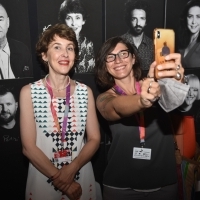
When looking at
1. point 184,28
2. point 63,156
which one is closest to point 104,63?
point 63,156

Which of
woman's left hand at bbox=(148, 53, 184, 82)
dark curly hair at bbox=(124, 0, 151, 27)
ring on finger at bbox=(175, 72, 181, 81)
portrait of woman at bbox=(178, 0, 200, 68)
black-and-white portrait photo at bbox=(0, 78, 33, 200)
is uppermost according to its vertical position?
dark curly hair at bbox=(124, 0, 151, 27)

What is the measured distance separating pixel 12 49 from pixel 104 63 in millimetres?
793

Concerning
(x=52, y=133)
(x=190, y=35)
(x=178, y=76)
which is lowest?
(x=52, y=133)

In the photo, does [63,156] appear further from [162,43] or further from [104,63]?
[162,43]

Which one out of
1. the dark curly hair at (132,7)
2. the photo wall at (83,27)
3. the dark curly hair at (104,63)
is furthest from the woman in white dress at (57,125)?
the dark curly hair at (132,7)

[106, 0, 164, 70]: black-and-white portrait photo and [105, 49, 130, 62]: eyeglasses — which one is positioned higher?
[106, 0, 164, 70]: black-and-white portrait photo

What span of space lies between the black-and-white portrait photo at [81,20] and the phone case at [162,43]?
1.14 meters

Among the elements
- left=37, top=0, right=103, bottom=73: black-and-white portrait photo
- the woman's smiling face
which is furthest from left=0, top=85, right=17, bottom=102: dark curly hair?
the woman's smiling face

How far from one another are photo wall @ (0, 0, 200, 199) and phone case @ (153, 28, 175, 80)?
114 cm

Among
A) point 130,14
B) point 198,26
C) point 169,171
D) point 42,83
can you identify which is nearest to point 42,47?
point 42,83

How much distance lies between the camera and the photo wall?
2.04 metres

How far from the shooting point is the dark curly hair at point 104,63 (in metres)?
1.82

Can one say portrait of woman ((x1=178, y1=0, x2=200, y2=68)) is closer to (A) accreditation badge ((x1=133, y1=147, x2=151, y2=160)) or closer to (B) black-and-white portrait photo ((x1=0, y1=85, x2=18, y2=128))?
(A) accreditation badge ((x1=133, y1=147, x2=151, y2=160))

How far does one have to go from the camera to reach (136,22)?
231cm
